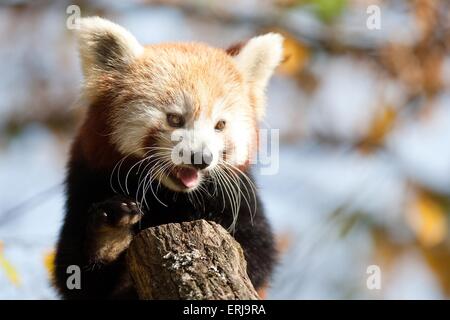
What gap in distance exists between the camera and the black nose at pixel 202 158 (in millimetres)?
4652

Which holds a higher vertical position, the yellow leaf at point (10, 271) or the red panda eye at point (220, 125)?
the red panda eye at point (220, 125)

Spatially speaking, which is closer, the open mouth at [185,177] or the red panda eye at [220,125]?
the open mouth at [185,177]

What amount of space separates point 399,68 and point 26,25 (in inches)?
209

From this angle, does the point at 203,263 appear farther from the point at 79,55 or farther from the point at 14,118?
the point at 14,118

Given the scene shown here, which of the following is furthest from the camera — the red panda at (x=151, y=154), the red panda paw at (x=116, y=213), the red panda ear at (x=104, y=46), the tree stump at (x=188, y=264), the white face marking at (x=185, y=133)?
the red panda ear at (x=104, y=46)

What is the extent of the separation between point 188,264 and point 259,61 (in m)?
2.26

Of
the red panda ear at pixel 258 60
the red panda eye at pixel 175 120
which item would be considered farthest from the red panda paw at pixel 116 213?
the red panda ear at pixel 258 60

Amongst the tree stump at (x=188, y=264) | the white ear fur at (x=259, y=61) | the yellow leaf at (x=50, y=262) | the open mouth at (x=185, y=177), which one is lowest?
the yellow leaf at (x=50, y=262)

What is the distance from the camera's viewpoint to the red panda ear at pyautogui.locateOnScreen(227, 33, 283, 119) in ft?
18.7

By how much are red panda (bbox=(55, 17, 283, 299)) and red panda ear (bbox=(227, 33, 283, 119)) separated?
0.41 ft

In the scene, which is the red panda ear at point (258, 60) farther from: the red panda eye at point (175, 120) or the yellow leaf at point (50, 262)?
the yellow leaf at point (50, 262)

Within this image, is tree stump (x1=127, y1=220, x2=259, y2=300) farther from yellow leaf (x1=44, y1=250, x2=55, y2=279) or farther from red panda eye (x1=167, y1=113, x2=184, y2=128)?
yellow leaf (x1=44, y1=250, x2=55, y2=279)

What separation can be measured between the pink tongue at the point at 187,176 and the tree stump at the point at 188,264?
811 millimetres

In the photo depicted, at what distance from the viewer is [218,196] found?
517 centimetres
